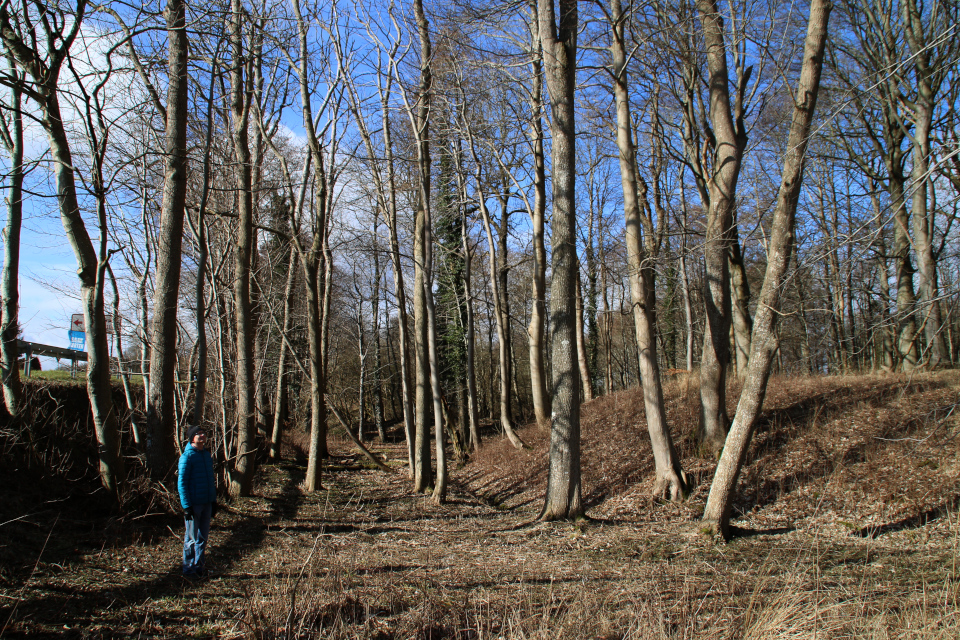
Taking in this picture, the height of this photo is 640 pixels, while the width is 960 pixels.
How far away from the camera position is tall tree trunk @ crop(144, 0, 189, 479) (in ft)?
23.8

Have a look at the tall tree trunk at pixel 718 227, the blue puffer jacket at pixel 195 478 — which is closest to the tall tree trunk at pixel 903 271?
the tall tree trunk at pixel 718 227

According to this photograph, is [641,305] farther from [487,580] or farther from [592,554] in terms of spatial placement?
[487,580]

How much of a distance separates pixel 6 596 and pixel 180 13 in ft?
23.9

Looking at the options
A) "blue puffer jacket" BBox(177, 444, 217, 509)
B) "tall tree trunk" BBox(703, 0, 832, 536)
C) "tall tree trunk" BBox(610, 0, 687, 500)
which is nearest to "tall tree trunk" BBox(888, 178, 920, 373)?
"tall tree trunk" BBox(610, 0, 687, 500)

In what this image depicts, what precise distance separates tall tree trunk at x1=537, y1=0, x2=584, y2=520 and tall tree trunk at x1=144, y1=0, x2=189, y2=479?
5.19 meters

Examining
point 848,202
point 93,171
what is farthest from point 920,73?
point 93,171

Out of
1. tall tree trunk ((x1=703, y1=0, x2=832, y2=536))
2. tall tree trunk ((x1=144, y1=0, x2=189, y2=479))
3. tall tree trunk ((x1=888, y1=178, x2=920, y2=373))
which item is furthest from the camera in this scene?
tall tree trunk ((x1=888, y1=178, x2=920, y2=373))

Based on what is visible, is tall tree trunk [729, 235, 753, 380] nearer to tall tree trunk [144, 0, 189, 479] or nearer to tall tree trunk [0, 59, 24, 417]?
tall tree trunk [144, 0, 189, 479]

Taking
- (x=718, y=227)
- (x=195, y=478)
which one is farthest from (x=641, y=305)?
(x=195, y=478)

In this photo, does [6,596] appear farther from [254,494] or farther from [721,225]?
[721,225]

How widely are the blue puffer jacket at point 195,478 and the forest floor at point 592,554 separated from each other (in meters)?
A: 0.40

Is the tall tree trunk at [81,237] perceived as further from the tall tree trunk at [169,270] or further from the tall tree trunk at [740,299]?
the tall tree trunk at [740,299]

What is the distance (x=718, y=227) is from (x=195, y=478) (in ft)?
28.3

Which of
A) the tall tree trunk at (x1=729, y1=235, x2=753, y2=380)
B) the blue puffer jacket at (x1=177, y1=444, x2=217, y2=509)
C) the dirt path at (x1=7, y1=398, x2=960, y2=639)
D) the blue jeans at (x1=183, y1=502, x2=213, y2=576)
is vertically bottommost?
the dirt path at (x1=7, y1=398, x2=960, y2=639)
